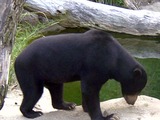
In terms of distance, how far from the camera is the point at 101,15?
880 cm

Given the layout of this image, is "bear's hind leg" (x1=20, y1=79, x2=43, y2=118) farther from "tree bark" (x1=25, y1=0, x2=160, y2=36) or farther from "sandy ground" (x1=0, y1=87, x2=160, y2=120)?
"tree bark" (x1=25, y1=0, x2=160, y2=36)

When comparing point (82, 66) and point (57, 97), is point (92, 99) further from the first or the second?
point (57, 97)

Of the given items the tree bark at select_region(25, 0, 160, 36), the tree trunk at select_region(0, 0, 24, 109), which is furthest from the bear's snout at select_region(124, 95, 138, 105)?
the tree bark at select_region(25, 0, 160, 36)

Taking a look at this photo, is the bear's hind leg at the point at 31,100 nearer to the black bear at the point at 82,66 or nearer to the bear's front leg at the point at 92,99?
the black bear at the point at 82,66

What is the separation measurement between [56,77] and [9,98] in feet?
4.49

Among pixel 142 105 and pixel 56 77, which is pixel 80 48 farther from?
pixel 142 105

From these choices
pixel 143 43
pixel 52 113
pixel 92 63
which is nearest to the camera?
pixel 92 63

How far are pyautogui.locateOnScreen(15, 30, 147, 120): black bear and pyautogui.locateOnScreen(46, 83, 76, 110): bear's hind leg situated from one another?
0.68 ft

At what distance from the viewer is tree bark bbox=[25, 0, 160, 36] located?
879 cm

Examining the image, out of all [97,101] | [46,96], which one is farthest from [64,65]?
[46,96]

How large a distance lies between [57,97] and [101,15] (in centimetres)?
438

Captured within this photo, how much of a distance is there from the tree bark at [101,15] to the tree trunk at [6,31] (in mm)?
4274

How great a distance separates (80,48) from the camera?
417 cm

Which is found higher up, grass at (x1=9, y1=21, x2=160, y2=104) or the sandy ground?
the sandy ground
